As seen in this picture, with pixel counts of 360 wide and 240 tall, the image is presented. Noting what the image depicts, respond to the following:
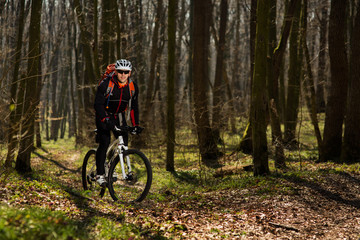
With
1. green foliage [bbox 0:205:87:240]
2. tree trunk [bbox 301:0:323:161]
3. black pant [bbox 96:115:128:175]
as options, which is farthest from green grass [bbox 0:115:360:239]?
tree trunk [bbox 301:0:323:161]

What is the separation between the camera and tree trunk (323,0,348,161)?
38.4 ft

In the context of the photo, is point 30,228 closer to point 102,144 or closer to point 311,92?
A: point 102,144

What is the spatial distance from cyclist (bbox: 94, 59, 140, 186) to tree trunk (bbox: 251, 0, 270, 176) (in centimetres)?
356

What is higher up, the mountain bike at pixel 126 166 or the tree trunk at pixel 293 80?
the tree trunk at pixel 293 80

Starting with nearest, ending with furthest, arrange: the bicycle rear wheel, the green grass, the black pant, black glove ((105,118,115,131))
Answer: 1. the green grass
2. black glove ((105,118,115,131))
3. the black pant
4. the bicycle rear wheel

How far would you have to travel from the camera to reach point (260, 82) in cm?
902

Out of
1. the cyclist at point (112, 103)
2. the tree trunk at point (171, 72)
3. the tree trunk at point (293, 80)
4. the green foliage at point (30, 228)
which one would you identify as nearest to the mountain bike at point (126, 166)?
the cyclist at point (112, 103)

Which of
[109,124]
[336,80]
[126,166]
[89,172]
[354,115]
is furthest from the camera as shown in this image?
[336,80]

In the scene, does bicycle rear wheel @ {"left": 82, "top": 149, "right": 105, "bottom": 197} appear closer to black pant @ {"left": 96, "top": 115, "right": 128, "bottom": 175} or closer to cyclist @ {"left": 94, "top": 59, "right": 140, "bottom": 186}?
black pant @ {"left": 96, "top": 115, "right": 128, "bottom": 175}

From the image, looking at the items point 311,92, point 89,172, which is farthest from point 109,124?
point 311,92

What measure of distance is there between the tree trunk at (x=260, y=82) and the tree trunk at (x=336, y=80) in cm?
400

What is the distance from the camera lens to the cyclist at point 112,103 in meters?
6.41

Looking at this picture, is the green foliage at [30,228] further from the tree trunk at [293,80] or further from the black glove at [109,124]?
the tree trunk at [293,80]

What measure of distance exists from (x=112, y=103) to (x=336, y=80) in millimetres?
8423
